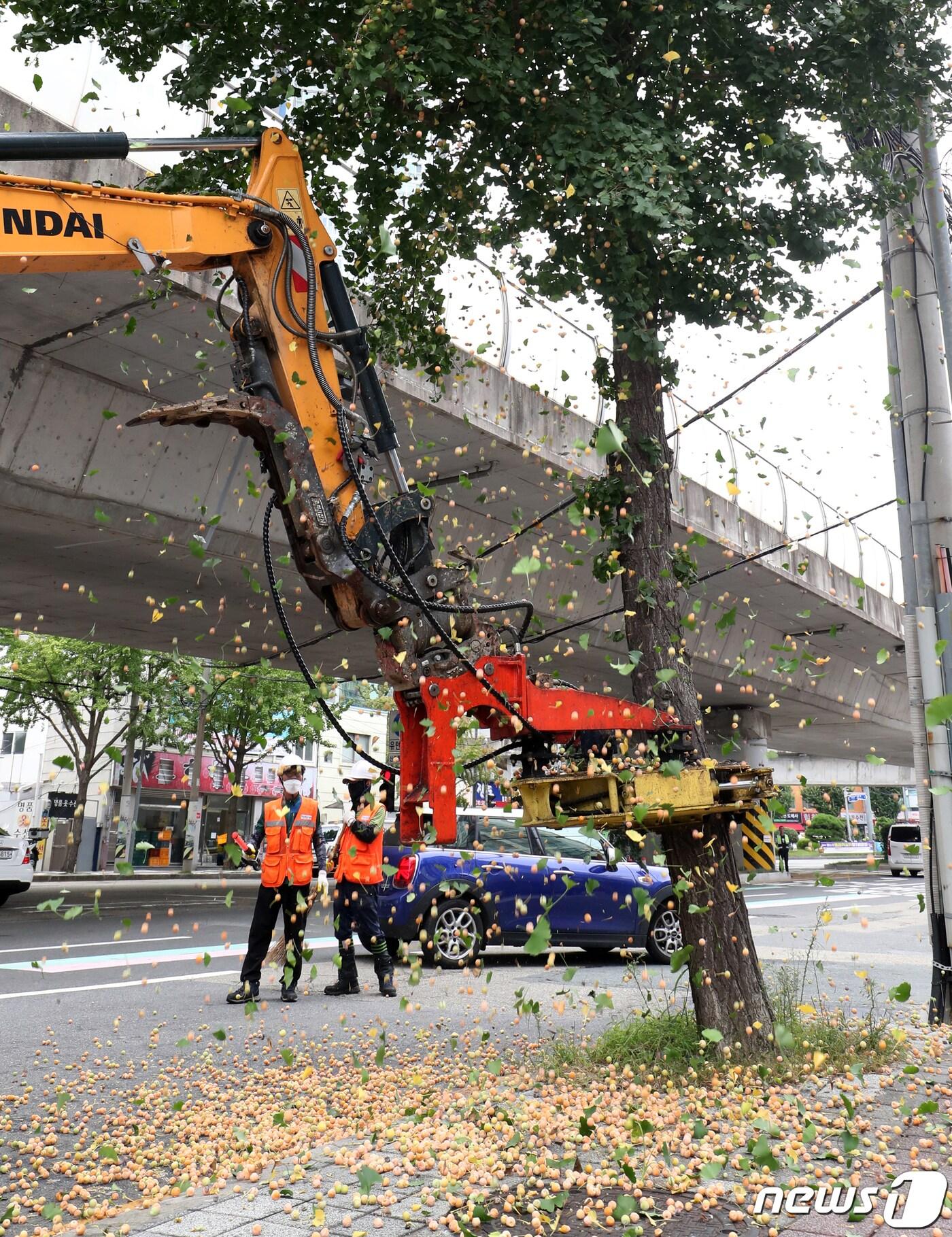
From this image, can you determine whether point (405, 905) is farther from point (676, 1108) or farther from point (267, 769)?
point (267, 769)

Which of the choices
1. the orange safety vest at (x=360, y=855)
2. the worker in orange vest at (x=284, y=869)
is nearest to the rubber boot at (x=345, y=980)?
the worker in orange vest at (x=284, y=869)

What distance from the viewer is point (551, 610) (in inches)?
687

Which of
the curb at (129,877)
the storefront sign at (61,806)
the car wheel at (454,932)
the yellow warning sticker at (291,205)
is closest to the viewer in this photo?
the yellow warning sticker at (291,205)

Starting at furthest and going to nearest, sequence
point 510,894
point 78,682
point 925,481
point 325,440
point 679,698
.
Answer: point 78,682, point 510,894, point 925,481, point 679,698, point 325,440

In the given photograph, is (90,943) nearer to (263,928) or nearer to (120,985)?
(120,985)

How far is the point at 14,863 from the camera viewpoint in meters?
18.1

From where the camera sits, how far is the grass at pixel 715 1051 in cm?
615

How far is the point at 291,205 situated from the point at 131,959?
9.21 meters

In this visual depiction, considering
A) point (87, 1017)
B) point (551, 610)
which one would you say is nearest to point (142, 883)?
point (551, 610)

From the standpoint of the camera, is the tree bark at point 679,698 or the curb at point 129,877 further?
the curb at point 129,877

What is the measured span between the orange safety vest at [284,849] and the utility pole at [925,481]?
16.7 feet

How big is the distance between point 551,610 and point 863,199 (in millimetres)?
10397

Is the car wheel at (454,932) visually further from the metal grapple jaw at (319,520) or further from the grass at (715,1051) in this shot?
the metal grapple jaw at (319,520)

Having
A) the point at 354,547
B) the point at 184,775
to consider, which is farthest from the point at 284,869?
the point at 184,775
